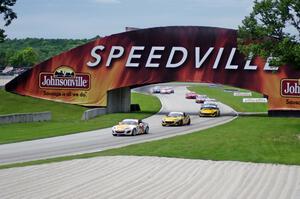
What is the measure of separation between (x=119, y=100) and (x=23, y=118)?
2185 cm

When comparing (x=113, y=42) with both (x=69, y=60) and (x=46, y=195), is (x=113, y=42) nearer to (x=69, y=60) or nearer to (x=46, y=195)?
(x=69, y=60)

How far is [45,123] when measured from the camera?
156 feet

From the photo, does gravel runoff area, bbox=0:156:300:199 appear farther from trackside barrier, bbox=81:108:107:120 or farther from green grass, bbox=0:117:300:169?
trackside barrier, bbox=81:108:107:120

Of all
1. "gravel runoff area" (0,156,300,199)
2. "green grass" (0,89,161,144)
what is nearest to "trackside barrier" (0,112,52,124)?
"green grass" (0,89,161,144)

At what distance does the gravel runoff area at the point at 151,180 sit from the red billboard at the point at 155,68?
41.6 m

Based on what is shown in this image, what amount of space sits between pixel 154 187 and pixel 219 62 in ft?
158

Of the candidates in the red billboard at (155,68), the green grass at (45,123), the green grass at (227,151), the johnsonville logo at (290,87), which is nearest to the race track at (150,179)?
the green grass at (227,151)

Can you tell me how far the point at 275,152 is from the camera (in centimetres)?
2302

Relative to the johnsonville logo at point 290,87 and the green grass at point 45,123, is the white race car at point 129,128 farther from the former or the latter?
the johnsonville logo at point 290,87

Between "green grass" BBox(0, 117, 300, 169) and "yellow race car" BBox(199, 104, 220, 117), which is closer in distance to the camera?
"green grass" BBox(0, 117, 300, 169)

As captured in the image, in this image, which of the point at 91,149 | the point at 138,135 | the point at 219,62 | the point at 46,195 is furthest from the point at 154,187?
the point at 219,62

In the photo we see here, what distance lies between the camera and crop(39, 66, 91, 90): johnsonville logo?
6581cm

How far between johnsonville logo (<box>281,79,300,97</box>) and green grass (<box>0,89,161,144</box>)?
49.6 feet

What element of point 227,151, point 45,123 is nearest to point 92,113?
point 45,123
